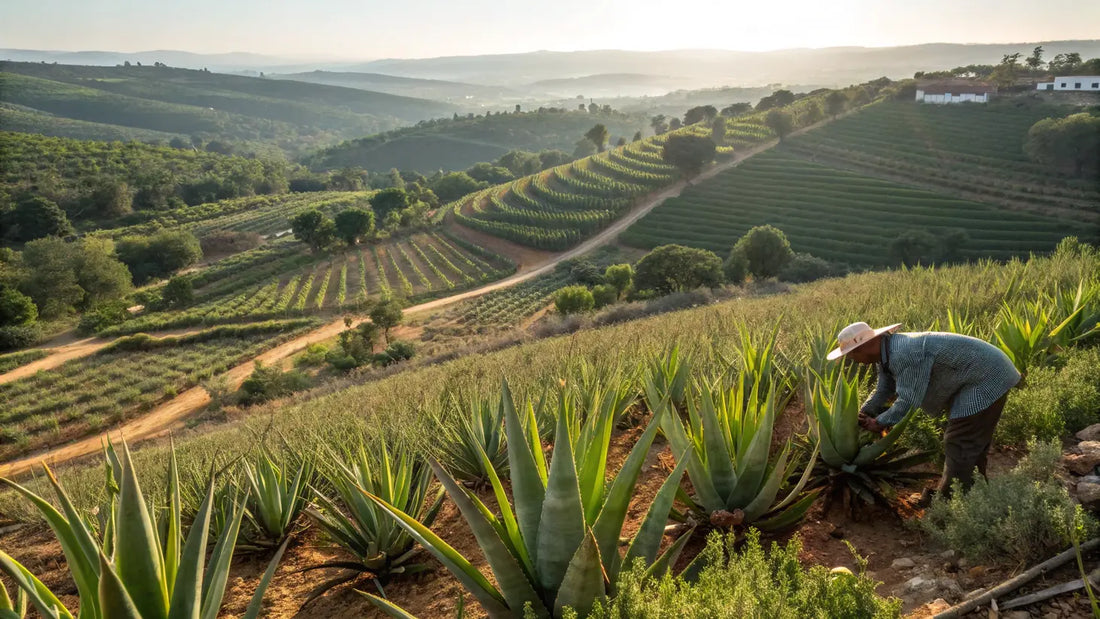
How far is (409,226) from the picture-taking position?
5472cm

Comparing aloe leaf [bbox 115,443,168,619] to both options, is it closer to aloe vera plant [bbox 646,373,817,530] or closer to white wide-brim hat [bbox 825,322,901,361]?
aloe vera plant [bbox 646,373,817,530]

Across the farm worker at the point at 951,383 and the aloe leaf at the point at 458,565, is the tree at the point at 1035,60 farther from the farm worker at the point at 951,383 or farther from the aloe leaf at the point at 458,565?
the aloe leaf at the point at 458,565

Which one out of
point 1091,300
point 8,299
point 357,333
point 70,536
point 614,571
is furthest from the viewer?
point 8,299

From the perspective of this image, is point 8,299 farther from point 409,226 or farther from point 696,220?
point 696,220

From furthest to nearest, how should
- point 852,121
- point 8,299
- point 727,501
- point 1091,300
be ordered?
point 852,121 < point 8,299 < point 1091,300 < point 727,501

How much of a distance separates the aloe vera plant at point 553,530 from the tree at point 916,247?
38217 millimetres

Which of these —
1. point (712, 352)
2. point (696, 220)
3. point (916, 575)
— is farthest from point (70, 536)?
point (696, 220)

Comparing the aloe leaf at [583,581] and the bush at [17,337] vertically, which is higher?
the aloe leaf at [583,581]

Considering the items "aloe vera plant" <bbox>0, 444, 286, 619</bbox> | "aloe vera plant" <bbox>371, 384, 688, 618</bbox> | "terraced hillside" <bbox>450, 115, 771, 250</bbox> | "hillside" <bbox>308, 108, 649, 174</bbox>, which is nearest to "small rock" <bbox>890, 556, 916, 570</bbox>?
"aloe vera plant" <bbox>371, 384, 688, 618</bbox>

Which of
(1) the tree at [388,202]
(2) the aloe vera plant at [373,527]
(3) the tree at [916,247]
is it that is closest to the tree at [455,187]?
(1) the tree at [388,202]

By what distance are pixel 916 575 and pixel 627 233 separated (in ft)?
153

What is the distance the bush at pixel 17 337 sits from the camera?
30016 millimetres

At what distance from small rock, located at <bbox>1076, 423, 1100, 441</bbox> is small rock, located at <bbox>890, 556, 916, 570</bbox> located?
80.5 inches

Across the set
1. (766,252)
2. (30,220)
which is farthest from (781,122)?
(30,220)
